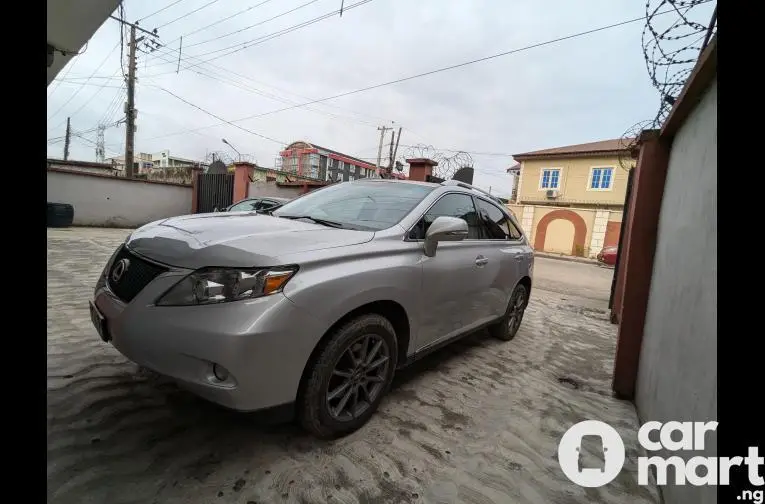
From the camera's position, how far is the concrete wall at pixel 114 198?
461 inches

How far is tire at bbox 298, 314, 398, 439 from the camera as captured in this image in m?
1.85

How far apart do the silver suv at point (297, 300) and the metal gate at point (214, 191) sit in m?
12.2

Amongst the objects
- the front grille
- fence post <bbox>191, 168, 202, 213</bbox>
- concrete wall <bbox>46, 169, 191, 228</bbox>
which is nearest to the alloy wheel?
the front grille

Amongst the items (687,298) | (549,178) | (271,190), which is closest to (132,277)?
(687,298)

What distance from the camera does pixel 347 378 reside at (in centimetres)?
207

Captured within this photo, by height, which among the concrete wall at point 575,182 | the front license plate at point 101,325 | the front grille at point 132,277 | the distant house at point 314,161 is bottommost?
the front license plate at point 101,325

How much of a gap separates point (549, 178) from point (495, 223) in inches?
903

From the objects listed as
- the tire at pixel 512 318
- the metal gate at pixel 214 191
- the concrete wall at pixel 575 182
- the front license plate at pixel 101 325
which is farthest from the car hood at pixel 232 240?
the concrete wall at pixel 575 182

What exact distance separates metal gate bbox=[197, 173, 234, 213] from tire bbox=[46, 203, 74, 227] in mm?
4161

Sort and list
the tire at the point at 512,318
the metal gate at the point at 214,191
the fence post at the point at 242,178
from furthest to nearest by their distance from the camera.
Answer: the metal gate at the point at 214,191, the fence post at the point at 242,178, the tire at the point at 512,318

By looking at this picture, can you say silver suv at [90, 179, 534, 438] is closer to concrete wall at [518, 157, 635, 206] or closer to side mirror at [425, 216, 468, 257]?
side mirror at [425, 216, 468, 257]

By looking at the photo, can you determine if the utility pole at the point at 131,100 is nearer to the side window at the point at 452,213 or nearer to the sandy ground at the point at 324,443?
the sandy ground at the point at 324,443

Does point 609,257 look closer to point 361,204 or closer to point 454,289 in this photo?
point 454,289
